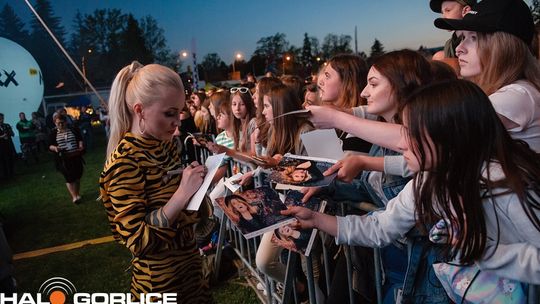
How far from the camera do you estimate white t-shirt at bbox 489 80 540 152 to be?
1926mm

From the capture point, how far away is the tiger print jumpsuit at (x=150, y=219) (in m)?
1.98

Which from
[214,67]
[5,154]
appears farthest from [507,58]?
[214,67]

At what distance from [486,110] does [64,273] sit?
5.47 meters

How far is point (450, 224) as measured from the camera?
145cm

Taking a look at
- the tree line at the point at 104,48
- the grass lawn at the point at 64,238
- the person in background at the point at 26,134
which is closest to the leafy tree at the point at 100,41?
the tree line at the point at 104,48

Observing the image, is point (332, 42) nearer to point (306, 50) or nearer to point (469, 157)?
point (306, 50)

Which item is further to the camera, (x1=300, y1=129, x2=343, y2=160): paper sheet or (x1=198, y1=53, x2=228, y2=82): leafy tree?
(x1=198, y1=53, x2=228, y2=82): leafy tree

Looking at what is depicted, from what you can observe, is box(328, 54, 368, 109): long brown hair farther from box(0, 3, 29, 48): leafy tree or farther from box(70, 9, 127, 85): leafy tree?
box(70, 9, 127, 85): leafy tree

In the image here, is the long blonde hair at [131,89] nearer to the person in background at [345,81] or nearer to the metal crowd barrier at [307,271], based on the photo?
the metal crowd barrier at [307,271]

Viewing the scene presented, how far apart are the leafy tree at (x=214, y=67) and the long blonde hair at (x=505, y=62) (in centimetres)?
6103

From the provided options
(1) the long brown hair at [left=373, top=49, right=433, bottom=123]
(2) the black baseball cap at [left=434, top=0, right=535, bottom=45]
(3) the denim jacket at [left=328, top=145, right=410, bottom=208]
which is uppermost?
(2) the black baseball cap at [left=434, top=0, right=535, bottom=45]

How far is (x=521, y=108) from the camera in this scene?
1926 millimetres

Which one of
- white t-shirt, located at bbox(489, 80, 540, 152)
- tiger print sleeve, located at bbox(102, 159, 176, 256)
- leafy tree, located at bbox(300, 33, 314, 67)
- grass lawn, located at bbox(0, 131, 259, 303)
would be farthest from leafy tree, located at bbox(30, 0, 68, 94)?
leafy tree, located at bbox(300, 33, 314, 67)

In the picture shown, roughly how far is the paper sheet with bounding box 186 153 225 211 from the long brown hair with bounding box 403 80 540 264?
3.60ft
